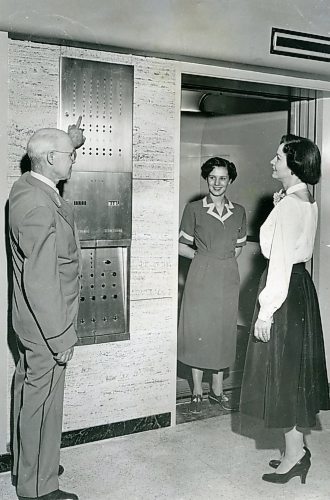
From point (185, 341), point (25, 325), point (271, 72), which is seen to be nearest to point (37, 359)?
point (25, 325)

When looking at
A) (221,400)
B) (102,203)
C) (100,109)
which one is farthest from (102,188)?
(221,400)

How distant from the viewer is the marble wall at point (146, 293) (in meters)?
2.89

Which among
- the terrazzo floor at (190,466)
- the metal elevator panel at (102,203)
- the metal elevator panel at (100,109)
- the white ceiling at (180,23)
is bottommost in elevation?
the terrazzo floor at (190,466)

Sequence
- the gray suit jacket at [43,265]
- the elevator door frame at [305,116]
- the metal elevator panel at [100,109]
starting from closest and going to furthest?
the gray suit jacket at [43,265] → the metal elevator panel at [100,109] → the elevator door frame at [305,116]

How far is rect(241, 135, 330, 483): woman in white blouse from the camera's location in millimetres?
2480

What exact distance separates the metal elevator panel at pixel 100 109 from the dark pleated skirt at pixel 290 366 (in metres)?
1.03

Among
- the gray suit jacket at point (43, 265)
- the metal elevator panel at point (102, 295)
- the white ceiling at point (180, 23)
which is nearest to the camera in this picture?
the gray suit jacket at point (43, 265)

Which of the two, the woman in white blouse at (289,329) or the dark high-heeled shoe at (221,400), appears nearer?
the woman in white blouse at (289,329)

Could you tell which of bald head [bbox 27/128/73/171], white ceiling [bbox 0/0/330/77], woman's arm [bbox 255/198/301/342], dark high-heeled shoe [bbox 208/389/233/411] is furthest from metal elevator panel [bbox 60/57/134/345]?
dark high-heeled shoe [bbox 208/389/233/411]

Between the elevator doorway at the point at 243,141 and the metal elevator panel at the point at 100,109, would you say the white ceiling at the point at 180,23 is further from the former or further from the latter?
the elevator doorway at the point at 243,141

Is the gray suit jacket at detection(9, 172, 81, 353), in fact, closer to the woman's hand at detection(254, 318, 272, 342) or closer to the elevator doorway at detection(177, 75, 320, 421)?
the woman's hand at detection(254, 318, 272, 342)

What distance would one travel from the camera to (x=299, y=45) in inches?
121

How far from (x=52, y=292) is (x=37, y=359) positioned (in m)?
0.30

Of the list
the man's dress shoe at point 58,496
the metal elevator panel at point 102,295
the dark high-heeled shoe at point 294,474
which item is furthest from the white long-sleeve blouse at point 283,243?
the man's dress shoe at point 58,496
